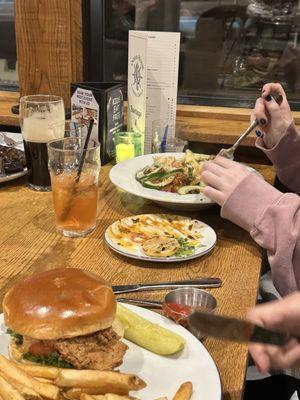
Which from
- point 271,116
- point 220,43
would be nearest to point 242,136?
point 271,116

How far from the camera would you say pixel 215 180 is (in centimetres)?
153

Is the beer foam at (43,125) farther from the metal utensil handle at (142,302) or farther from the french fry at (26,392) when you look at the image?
the french fry at (26,392)

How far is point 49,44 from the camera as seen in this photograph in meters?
2.66

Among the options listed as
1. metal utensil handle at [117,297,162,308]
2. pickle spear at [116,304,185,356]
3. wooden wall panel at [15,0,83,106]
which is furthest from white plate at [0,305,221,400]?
wooden wall panel at [15,0,83,106]

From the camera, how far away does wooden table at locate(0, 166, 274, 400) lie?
4.05ft

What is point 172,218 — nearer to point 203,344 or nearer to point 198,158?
point 198,158

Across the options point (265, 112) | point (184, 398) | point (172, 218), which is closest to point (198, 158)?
point (265, 112)

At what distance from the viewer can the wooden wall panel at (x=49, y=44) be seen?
2.61m

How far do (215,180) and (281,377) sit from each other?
0.63 m

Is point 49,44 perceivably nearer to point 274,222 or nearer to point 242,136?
point 242,136

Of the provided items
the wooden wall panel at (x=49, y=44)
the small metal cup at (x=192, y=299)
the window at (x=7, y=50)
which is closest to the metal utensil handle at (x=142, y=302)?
the small metal cup at (x=192, y=299)

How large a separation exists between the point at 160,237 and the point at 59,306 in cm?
56

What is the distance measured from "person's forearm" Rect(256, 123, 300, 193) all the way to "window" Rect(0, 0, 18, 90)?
1796 millimetres

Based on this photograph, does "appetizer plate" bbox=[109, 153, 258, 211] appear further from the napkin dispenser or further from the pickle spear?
the pickle spear
